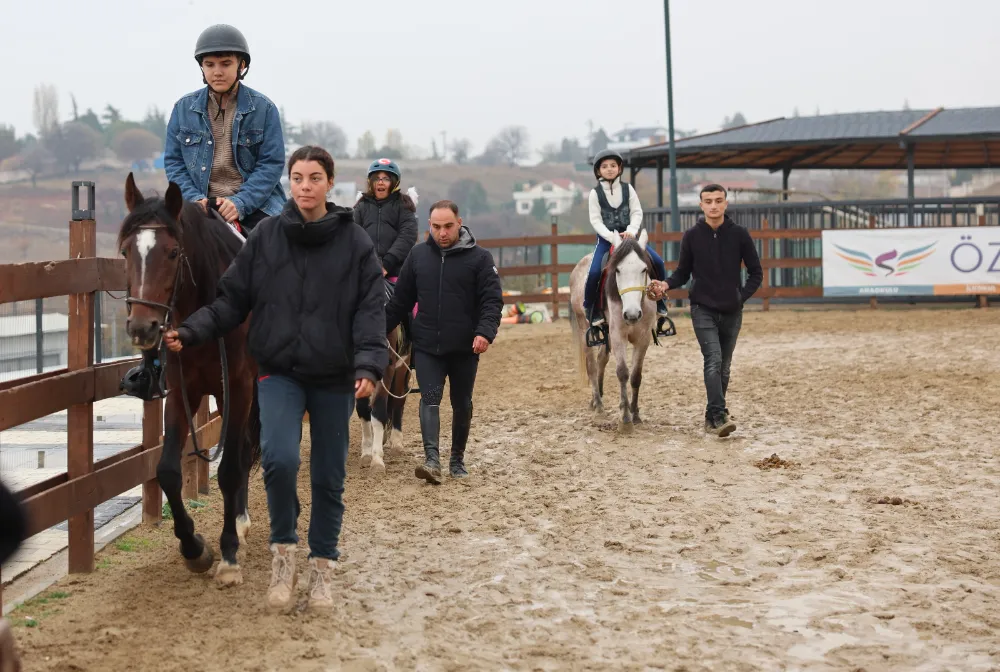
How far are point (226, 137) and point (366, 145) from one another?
190728 mm

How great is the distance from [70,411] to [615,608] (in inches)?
110

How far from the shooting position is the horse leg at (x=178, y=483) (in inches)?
201

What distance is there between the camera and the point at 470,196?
139m

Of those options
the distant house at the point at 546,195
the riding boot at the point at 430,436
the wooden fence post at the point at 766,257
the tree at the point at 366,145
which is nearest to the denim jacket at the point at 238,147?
the riding boot at the point at 430,436

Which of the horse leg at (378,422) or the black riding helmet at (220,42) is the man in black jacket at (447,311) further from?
the black riding helmet at (220,42)

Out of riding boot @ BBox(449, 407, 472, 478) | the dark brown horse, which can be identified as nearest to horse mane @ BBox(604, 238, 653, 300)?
riding boot @ BBox(449, 407, 472, 478)

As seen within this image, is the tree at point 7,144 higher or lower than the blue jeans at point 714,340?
higher

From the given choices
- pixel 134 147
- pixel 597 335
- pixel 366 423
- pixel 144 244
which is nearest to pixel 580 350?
pixel 597 335

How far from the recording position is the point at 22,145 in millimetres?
144500

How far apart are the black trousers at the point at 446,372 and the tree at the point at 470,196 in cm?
12309

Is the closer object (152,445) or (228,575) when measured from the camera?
(228,575)

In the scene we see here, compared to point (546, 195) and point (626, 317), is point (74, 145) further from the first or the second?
point (626, 317)

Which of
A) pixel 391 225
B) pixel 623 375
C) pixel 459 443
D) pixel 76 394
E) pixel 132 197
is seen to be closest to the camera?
pixel 132 197

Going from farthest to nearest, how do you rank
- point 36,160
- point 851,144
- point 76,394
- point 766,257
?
point 36,160 < point 851,144 < point 766,257 < point 76,394
